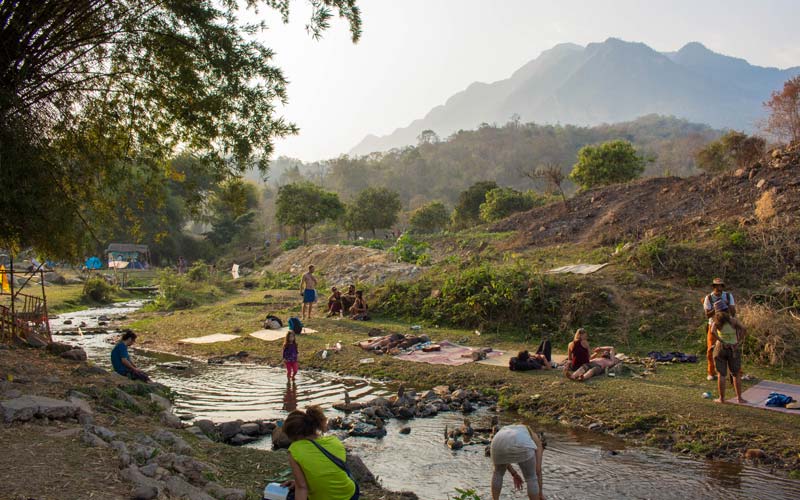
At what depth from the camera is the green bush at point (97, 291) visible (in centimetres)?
2847

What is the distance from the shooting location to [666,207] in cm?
2288

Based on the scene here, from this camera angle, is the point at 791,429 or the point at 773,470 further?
the point at 791,429

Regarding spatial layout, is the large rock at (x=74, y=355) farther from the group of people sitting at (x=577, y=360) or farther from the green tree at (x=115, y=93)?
the group of people sitting at (x=577, y=360)

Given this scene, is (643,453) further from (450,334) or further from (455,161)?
(455,161)

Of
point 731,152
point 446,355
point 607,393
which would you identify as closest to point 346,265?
point 446,355

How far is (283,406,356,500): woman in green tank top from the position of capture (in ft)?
13.7

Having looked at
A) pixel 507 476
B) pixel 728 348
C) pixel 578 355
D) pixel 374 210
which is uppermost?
pixel 374 210

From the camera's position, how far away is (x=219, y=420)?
30.9 ft

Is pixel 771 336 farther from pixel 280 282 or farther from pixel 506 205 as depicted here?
pixel 506 205

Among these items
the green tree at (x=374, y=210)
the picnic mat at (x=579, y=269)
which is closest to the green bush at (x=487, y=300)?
the picnic mat at (x=579, y=269)

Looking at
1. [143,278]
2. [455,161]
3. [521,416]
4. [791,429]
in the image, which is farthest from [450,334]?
[455,161]

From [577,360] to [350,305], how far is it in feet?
30.6

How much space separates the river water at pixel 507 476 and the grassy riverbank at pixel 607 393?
1.38 ft

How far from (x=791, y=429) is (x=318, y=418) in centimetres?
668
